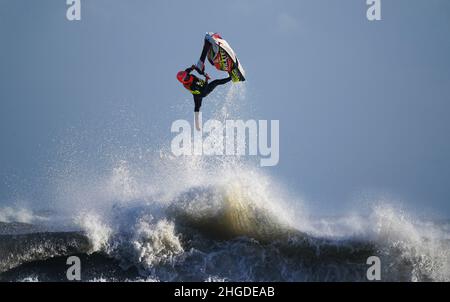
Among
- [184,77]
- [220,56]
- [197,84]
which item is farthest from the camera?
[197,84]

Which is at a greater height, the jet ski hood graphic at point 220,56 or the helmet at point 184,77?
the jet ski hood graphic at point 220,56

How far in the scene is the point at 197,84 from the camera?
49.8 feet

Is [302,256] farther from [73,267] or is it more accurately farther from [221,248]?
[73,267]

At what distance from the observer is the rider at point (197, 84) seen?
1499cm

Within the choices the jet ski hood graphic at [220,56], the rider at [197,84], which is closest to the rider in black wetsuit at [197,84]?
the rider at [197,84]

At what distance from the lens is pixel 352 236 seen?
51.9ft

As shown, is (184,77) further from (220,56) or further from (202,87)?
(220,56)

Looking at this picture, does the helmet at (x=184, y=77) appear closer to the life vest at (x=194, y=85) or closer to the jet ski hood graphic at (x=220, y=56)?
the life vest at (x=194, y=85)

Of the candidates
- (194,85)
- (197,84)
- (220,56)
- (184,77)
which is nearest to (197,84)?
(197,84)

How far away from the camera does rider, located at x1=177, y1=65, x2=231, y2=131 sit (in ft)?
49.2

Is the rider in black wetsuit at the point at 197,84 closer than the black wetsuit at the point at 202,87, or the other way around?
the rider in black wetsuit at the point at 197,84

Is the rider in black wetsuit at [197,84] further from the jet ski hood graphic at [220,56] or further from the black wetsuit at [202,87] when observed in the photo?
the jet ski hood graphic at [220,56]

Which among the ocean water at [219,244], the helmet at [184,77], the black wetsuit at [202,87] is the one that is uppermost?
the helmet at [184,77]
